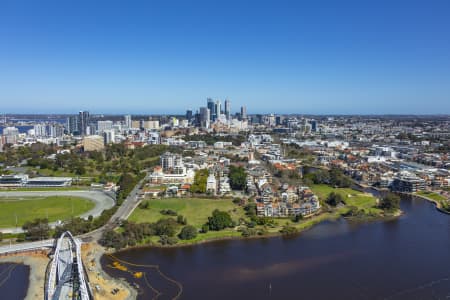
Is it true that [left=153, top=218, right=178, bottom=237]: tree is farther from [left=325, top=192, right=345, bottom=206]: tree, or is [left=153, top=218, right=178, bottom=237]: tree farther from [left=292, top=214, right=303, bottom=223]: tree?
[left=325, top=192, right=345, bottom=206]: tree

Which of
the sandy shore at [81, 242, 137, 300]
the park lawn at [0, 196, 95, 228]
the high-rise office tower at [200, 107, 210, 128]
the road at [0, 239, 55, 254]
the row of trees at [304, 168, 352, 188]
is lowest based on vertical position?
the sandy shore at [81, 242, 137, 300]

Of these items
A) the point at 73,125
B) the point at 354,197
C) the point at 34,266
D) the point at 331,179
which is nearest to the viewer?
the point at 34,266

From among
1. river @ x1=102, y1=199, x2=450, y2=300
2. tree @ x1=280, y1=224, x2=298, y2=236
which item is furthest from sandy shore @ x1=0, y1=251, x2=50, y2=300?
tree @ x1=280, y1=224, x2=298, y2=236

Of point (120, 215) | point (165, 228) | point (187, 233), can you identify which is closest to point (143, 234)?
point (165, 228)

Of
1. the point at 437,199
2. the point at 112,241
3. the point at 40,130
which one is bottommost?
the point at 112,241

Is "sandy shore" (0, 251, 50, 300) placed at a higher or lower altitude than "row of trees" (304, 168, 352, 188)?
lower

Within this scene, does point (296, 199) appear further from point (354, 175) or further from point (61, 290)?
point (61, 290)

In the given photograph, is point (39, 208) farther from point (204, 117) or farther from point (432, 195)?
point (204, 117)
